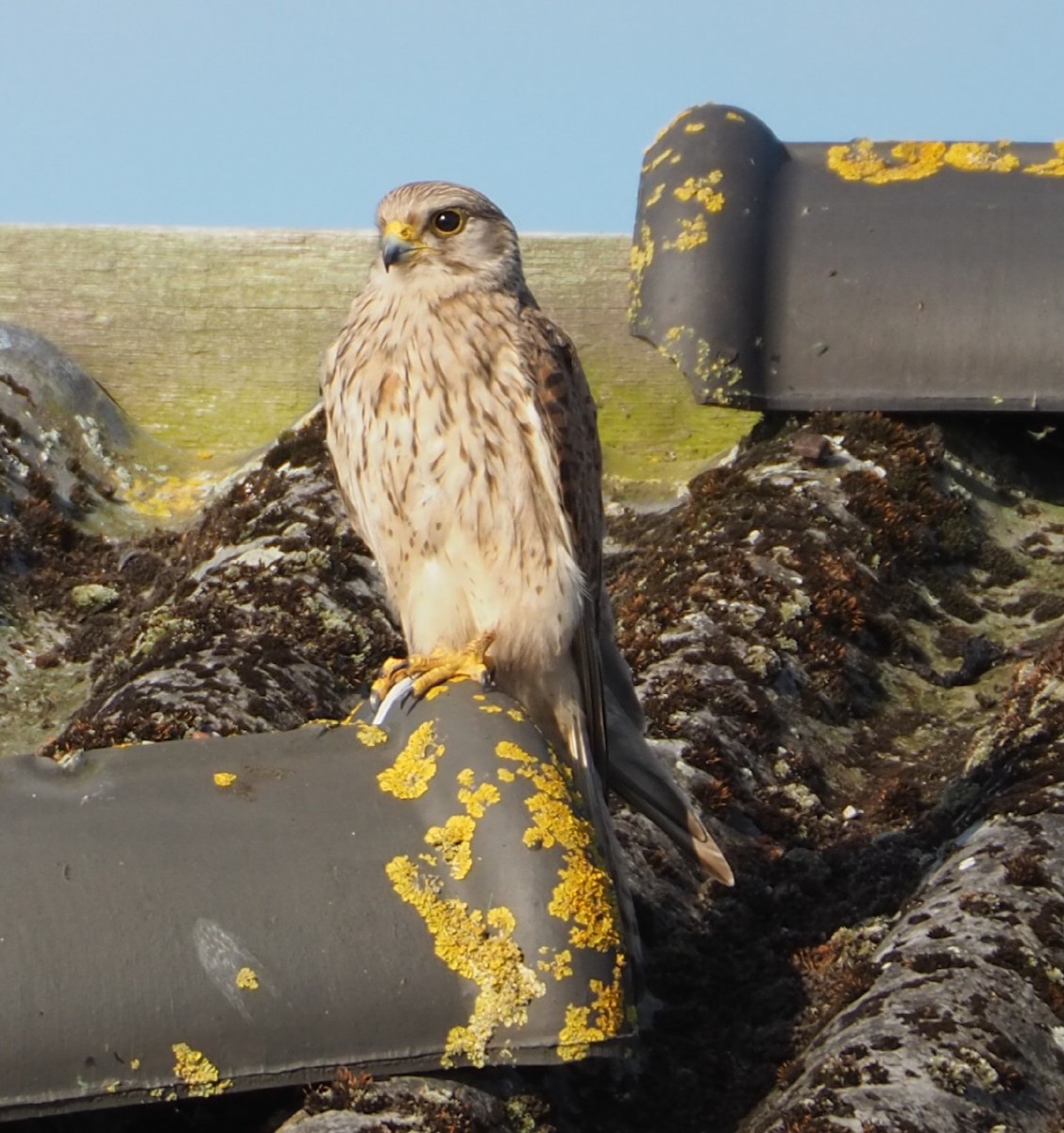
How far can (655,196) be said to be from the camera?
582cm

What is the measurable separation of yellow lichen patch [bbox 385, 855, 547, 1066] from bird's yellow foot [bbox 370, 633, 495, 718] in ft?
1.91

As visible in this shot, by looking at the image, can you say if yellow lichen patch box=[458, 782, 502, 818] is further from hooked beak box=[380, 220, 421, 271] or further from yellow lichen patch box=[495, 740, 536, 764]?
hooked beak box=[380, 220, 421, 271]

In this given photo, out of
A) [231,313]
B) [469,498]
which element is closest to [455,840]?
[469,498]

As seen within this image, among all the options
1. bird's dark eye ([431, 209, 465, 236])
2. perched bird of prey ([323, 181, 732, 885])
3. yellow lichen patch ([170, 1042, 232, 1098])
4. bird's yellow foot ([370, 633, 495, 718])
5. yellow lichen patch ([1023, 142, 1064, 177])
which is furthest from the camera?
yellow lichen patch ([1023, 142, 1064, 177])

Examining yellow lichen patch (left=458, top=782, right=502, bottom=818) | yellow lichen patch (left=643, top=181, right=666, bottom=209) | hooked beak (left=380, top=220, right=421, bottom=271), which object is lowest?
yellow lichen patch (left=458, top=782, right=502, bottom=818)

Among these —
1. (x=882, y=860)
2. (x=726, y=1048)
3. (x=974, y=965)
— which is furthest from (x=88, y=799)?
(x=882, y=860)

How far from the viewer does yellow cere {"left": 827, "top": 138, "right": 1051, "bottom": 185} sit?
584 centimetres

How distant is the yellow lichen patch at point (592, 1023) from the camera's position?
2.85 meters

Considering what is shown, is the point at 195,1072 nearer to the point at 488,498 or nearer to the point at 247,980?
the point at 247,980

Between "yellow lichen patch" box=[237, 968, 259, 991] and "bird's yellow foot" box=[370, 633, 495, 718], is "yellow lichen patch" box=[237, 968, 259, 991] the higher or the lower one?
the lower one

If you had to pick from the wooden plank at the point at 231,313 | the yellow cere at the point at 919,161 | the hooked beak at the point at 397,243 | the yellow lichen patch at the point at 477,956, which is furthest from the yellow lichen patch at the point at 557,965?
the wooden plank at the point at 231,313

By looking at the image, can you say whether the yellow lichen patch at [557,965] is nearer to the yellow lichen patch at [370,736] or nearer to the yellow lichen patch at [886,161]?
the yellow lichen patch at [370,736]

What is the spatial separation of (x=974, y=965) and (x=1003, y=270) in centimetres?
304

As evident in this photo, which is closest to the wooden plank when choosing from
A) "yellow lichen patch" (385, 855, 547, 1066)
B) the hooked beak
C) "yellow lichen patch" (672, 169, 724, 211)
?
"yellow lichen patch" (672, 169, 724, 211)
